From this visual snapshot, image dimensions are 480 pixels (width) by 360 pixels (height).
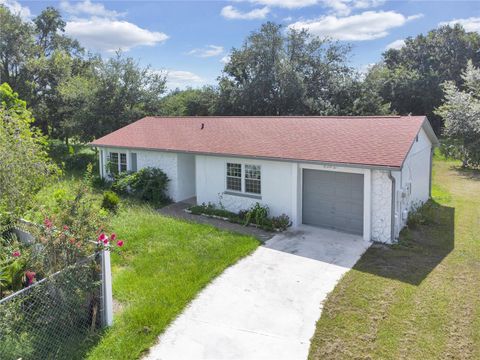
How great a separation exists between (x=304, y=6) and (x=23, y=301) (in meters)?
19.0

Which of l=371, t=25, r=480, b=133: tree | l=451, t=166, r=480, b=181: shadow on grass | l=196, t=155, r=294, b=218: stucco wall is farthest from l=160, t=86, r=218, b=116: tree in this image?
l=451, t=166, r=480, b=181: shadow on grass

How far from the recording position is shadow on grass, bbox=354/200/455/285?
8953mm

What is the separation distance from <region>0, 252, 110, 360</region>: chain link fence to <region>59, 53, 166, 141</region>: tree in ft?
71.7

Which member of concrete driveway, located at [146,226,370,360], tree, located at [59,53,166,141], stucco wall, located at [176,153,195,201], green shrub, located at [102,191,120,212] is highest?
tree, located at [59,53,166,141]

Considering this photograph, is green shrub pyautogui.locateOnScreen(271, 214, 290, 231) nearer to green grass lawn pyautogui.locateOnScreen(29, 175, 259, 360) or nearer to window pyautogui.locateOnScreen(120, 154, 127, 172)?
green grass lawn pyautogui.locateOnScreen(29, 175, 259, 360)

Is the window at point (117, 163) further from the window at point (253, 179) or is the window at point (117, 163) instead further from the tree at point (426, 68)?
the tree at point (426, 68)

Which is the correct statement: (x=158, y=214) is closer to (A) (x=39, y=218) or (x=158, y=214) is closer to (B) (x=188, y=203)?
(B) (x=188, y=203)

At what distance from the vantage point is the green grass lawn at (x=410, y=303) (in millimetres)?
6047


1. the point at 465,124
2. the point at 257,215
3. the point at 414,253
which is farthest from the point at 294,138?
the point at 465,124

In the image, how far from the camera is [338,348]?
6.05m

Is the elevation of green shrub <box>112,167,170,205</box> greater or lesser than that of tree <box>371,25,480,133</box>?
lesser

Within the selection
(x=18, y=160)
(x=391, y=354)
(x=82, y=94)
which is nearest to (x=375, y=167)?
(x=391, y=354)

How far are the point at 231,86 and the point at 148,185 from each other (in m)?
20.7

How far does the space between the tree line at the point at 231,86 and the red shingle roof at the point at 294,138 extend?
917 centimetres
